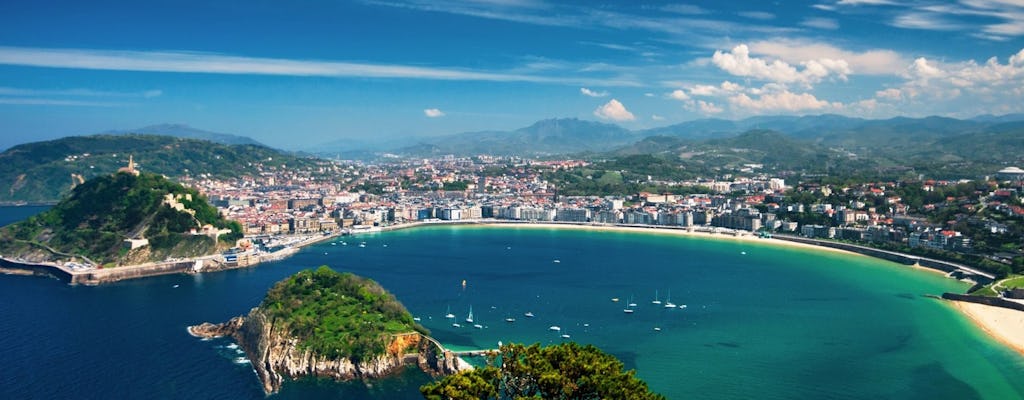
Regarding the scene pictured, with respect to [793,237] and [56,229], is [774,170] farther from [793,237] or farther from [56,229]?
[56,229]

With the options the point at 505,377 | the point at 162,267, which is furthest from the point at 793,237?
the point at 505,377

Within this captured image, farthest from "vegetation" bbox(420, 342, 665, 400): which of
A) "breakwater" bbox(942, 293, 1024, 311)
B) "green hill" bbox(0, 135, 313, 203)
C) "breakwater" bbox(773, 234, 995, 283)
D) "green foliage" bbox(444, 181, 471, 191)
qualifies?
"green hill" bbox(0, 135, 313, 203)

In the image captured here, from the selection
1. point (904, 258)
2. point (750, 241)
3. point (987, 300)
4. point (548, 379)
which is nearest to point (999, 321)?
point (987, 300)

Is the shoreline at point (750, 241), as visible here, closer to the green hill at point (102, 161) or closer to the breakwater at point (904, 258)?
the breakwater at point (904, 258)

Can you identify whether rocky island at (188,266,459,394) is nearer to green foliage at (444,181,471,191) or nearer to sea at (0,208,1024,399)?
sea at (0,208,1024,399)

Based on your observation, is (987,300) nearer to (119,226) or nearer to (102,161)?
(119,226)

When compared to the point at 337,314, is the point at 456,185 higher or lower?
higher
